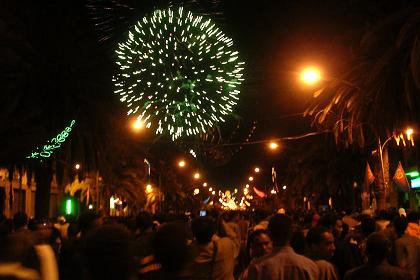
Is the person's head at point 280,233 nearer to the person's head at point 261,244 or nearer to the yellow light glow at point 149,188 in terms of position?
the person's head at point 261,244

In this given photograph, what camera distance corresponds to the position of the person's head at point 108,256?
353 cm

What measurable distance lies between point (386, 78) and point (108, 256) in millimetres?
14965

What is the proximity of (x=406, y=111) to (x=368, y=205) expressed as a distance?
20.3 metres

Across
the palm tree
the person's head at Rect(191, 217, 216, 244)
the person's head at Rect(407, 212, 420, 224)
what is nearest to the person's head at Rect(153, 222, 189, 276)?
the person's head at Rect(191, 217, 216, 244)

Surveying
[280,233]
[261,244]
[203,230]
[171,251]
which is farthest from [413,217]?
[171,251]

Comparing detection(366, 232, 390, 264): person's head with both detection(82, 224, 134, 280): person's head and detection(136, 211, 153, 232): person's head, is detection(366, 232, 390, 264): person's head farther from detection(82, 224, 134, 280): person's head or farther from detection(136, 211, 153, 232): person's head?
detection(136, 211, 153, 232): person's head

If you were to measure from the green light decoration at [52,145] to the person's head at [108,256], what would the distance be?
17317 mm

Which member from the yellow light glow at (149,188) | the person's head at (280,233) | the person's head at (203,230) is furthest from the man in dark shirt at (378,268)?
the yellow light glow at (149,188)

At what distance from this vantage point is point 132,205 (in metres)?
47.4

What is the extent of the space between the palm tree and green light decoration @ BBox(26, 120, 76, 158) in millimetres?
8869

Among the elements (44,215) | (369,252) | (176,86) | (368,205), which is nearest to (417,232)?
(369,252)

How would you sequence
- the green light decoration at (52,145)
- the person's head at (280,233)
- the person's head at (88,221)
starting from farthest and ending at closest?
the green light decoration at (52,145) → the person's head at (88,221) → the person's head at (280,233)

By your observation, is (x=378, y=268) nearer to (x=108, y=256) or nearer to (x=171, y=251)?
(x=171, y=251)

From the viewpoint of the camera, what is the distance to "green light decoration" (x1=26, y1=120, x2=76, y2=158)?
20.4 meters
